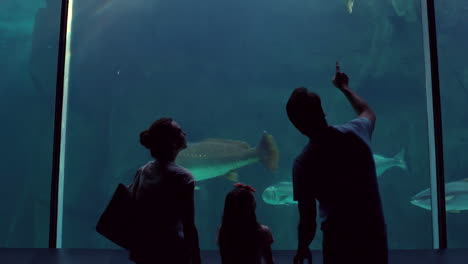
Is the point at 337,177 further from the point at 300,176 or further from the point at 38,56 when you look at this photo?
the point at 38,56

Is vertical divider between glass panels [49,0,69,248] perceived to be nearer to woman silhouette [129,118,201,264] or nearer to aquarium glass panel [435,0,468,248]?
woman silhouette [129,118,201,264]

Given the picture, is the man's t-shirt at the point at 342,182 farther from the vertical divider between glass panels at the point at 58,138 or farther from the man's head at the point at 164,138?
the vertical divider between glass panels at the point at 58,138

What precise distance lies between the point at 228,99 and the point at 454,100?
27.2 feet

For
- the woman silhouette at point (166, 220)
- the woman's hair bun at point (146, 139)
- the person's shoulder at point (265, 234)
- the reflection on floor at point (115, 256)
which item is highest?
the woman's hair bun at point (146, 139)

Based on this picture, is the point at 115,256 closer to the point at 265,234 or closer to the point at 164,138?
the point at 265,234

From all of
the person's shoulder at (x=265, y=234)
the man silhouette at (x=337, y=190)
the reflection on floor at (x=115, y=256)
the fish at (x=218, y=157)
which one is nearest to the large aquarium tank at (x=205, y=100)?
the fish at (x=218, y=157)

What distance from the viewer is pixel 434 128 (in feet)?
10.3

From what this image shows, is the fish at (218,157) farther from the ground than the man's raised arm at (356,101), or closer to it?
closer to it

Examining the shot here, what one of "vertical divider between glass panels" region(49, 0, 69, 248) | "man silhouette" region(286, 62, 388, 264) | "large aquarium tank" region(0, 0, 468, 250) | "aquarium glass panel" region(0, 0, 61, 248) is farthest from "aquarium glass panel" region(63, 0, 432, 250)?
"man silhouette" region(286, 62, 388, 264)

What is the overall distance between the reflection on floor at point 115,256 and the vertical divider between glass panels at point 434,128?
20 cm

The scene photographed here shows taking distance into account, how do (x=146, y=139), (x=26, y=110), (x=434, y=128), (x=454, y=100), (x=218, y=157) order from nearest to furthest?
(x=146, y=139), (x=434, y=128), (x=218, y=157), (x=454, y=100), (x=26, y=110)

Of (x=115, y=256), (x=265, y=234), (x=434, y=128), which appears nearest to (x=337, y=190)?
(x=265, y=234)

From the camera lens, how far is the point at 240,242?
5.81 ft

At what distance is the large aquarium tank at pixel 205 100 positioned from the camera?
40.2 ft
